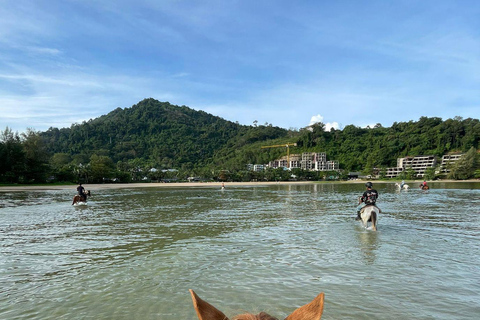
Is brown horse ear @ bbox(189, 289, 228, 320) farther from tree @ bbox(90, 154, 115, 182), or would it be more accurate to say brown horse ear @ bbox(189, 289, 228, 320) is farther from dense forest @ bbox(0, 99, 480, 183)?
tree @ bbox(90, 154, 115, 182)

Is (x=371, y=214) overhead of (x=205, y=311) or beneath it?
beneath

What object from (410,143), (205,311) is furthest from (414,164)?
(205,311)

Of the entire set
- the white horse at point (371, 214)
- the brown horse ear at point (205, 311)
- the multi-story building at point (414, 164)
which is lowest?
the white horse at point (371, 214)

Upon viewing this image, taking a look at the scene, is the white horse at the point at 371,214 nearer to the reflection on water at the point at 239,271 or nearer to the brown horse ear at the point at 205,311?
the reflection on water at the point at 239,271

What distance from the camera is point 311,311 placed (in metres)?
1.77

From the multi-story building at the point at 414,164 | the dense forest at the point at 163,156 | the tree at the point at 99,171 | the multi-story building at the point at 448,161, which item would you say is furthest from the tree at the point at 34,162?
the multi-story building at the point at 414,164

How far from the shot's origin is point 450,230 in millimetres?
13391

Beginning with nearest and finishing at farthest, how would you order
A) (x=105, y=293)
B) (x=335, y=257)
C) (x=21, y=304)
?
(x=21, y=304)
(x=105, y=293)
(x=335, y=257)

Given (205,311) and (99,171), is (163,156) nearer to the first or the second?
(99,171)

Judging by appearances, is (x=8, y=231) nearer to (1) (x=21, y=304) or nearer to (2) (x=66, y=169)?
(1) (x=21, y=304)

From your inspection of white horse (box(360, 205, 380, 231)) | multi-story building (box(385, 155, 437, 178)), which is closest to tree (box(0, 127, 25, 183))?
white horse (box(360, 205, 380, 231))

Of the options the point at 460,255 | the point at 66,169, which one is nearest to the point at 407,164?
the point at 66,169

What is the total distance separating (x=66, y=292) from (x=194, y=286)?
2833mm

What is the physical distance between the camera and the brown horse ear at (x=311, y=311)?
1720mm
